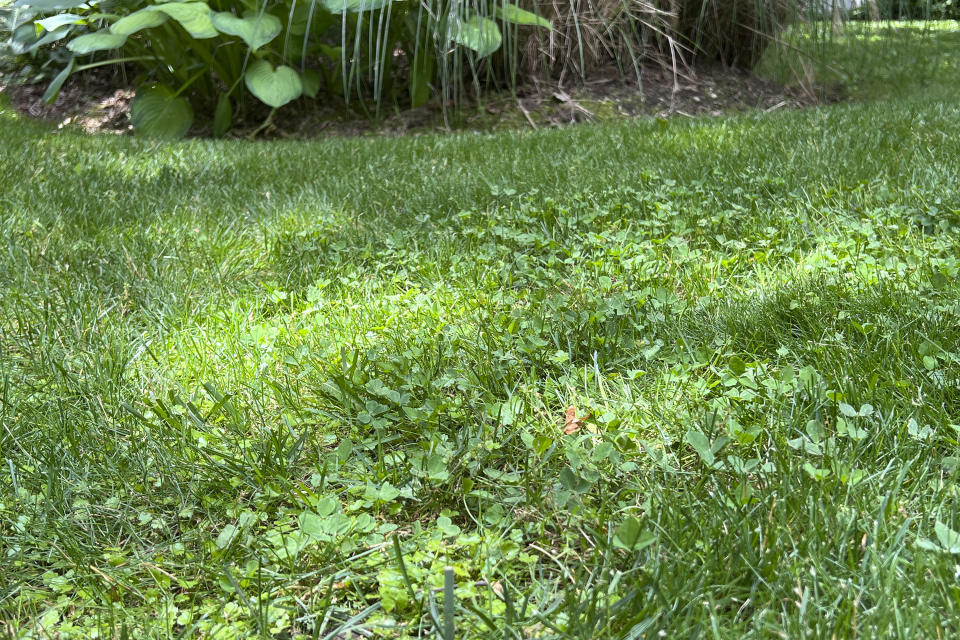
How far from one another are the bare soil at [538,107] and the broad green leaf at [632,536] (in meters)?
4.90

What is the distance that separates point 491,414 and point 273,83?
185 inches

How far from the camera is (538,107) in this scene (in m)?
6.09

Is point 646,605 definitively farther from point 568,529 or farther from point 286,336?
point 286,336

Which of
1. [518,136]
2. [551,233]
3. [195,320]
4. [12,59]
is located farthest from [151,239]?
[12,59]

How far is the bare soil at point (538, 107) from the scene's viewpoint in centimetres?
596

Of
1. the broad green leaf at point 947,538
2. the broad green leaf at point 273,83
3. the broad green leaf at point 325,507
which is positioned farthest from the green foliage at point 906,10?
the broad green leaf at point 273,83

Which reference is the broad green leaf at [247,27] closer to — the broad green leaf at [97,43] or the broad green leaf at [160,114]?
the broad green leaf at [97,43]

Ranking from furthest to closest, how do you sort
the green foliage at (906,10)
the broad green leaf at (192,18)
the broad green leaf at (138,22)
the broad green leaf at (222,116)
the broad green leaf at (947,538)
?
the broad green leaf at (222,116) → the broad green leaf at (138,22) → the broad green leaf at (192,18) → the green foliage at (906,10) → the broad green leaf at (947,538)

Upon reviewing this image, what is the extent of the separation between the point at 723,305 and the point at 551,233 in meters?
0.86

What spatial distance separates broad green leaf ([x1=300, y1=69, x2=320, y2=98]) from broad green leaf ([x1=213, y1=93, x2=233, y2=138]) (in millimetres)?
707

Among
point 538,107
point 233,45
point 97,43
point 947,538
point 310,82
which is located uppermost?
point 97,43

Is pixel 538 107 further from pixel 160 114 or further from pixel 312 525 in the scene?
pixel 312 525

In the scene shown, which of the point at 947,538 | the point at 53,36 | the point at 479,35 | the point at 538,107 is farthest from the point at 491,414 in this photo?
the point at 53,36

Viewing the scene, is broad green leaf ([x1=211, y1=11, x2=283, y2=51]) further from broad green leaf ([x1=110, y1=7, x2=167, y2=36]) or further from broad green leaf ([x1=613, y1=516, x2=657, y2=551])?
broad green leaf ([x1=613, y1=516, x2=657, y2=551])
